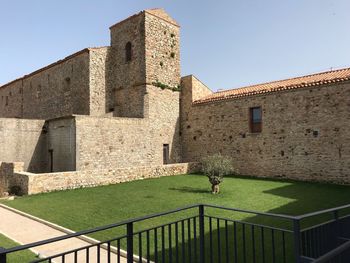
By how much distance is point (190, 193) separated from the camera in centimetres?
1248

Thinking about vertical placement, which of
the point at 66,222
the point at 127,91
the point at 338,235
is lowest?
the point at 66,222

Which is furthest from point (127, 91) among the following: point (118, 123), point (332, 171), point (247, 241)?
point (247, 241)

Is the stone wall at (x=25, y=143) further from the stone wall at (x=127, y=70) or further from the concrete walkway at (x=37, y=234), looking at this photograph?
the concrete walkway at (x=37, y=234)

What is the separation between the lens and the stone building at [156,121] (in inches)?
591

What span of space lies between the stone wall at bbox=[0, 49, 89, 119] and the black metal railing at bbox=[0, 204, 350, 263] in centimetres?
1597

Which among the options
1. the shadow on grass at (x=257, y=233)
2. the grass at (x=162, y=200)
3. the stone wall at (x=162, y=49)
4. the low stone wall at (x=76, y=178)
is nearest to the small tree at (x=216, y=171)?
the grass at (x=162, y=200)

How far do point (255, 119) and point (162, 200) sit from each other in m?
9.34

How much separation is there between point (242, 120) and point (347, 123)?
19.2ft

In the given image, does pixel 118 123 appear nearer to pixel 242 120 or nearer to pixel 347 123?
pixel 242 120

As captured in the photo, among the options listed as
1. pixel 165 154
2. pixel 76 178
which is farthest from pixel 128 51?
pixel 76 178

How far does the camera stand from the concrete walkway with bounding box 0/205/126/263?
633 cm

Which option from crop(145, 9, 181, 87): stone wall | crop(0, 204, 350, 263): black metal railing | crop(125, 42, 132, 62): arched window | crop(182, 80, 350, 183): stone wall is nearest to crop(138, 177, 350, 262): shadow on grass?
crop(0, 204, 350, 263): black metal railing

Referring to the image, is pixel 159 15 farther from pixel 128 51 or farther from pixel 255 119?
pixel 255 119

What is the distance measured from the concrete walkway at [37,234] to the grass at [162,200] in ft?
1.38
